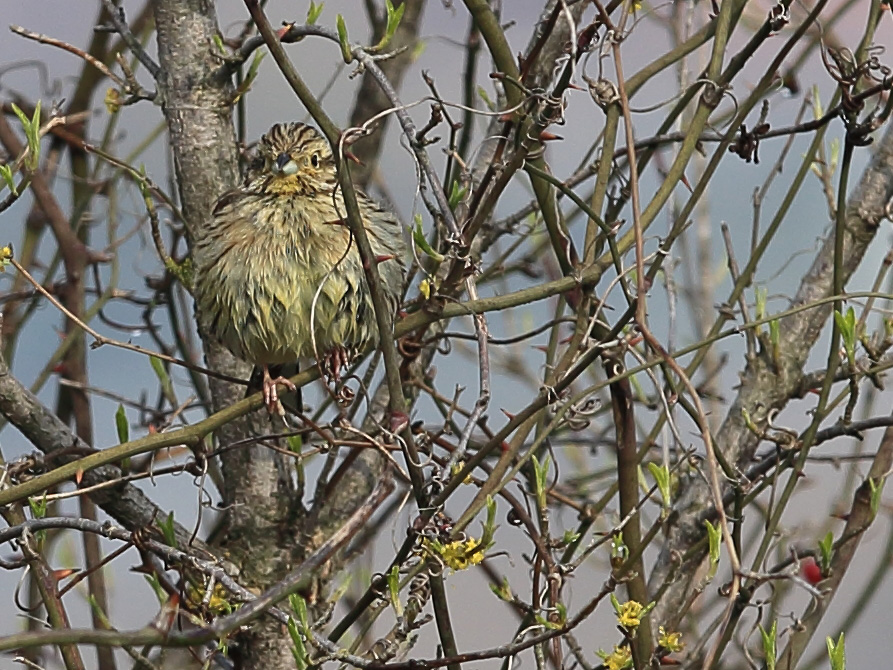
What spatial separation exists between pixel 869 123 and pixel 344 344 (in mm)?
1403

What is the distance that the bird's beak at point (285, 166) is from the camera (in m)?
3.35

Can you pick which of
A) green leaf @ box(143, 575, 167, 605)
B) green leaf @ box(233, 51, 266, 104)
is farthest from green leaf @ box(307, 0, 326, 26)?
green leaf @ box(143, 575, 167, 605)

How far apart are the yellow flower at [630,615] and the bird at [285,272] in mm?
1148

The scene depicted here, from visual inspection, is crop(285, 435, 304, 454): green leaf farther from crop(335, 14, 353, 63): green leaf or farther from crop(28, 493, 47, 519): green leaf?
crop(335, 14, 353, 63): green leaf

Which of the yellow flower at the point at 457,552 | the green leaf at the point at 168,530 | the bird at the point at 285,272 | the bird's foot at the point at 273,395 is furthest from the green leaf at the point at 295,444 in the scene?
the yellow flower at the point at 457,552

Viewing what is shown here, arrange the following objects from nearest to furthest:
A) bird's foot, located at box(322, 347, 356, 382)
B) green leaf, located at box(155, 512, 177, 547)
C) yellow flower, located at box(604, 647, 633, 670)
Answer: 1. yellow flower, located at box(604, 647, 633, 670)
2. green leaf, located at box(155, 512, 177, 547)
3. bird's foot, located at box(322, 347, 356, 382)

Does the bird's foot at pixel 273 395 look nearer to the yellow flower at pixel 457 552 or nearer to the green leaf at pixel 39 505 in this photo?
the green leaf at pixel 39 505

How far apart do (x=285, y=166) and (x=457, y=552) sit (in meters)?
1.57

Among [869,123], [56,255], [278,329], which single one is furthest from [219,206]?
[869,123]

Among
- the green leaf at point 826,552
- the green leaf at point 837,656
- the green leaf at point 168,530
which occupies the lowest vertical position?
the green leaf at point 837,656

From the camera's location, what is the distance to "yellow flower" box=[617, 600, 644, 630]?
7.09 feet

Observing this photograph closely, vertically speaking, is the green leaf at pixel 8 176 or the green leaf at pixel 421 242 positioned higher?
the green leaf at pixel 8 176

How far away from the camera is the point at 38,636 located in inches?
46.6

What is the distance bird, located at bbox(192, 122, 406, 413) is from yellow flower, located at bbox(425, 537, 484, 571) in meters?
1.10
